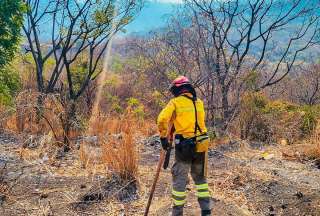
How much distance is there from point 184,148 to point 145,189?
1727mm

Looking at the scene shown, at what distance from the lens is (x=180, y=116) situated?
236 inches

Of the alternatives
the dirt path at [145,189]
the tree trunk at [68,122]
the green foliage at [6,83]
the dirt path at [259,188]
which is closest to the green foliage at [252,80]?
the dirt path at [259,188]

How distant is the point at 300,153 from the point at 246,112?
2668mm

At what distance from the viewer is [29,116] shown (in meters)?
11.6

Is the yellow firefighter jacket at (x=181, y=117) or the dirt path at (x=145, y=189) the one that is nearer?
the yellow firefighter jacket at (x=181, y=117)

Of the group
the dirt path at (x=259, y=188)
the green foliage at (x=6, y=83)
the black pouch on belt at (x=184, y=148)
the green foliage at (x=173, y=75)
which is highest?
the green foliage at (x=173, y=75)

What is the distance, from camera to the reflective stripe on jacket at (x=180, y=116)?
19.5ft

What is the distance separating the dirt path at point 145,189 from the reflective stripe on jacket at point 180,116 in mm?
1283

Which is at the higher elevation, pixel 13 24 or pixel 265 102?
pixel 13 24

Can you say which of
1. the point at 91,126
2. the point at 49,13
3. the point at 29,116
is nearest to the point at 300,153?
the point at 91,126

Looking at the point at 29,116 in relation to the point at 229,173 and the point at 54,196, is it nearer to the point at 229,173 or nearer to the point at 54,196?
the point at 54,196

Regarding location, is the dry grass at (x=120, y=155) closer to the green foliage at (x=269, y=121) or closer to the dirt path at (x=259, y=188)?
the dirt path at (x=259, y=188)

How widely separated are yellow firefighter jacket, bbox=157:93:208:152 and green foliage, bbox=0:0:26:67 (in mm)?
3006

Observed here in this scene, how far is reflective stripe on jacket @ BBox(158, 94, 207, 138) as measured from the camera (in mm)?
5934
